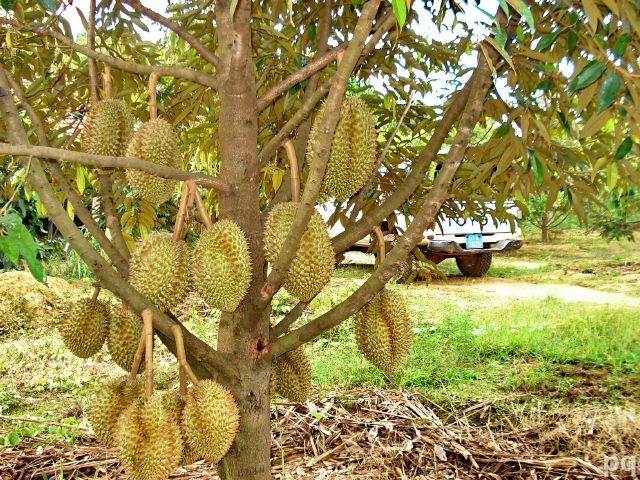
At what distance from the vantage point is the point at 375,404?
286cm

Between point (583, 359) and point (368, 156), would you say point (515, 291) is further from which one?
point (368, 156)

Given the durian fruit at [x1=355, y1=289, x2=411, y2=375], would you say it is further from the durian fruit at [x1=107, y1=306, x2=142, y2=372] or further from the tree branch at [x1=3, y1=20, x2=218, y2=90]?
the tree branch at [x1=3, y1=20, x2=218, y2=90]

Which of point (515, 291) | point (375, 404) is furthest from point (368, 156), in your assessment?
point (515, 291)

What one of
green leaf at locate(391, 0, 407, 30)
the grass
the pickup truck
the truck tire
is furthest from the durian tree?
the truck tire

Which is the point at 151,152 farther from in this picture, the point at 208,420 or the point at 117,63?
the point at 208,420

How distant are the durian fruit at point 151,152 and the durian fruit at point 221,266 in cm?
20

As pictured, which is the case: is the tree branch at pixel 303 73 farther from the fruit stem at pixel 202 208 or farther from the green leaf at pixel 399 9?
the green leaf at pixel 399 9

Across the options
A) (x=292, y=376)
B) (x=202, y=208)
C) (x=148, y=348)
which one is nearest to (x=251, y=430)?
(x=292, y=376)

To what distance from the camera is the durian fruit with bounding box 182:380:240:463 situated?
3.97 ft

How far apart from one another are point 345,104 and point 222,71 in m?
0.33

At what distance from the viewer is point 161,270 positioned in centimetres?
124

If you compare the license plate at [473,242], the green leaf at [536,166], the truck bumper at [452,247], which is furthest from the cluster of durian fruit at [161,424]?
the license plate at [473,242]

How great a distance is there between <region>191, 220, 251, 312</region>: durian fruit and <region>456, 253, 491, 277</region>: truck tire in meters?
6.70

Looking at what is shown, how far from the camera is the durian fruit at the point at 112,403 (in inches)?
52.2
